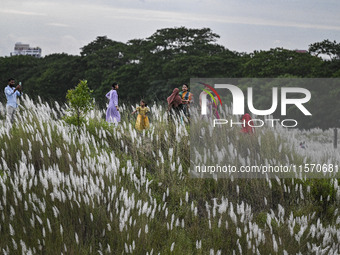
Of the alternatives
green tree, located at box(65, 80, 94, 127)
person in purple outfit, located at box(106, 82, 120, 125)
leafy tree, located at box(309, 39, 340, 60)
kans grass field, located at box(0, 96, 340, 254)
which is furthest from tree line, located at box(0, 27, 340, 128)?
kans grass field, located at box(0, 96, 340, 254)

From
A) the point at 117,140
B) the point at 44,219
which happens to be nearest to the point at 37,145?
the point at 117,140

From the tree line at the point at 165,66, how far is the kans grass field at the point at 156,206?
18.4 metres

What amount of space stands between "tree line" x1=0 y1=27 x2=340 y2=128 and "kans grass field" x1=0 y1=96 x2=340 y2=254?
60.4 ft

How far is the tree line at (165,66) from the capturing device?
32062 millimetres

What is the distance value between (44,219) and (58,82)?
40304mm

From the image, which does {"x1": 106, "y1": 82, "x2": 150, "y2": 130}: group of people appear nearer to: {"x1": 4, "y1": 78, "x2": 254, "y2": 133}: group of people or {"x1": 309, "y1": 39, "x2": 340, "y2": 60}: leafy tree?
{"x1": 4, "y1": 78, "x2": 254, "y2": 133}: group of people

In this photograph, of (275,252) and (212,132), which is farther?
(212,132)

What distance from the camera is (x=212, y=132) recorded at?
29.2ft

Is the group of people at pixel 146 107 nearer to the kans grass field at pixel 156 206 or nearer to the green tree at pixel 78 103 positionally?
the green tree at pixel 78 103

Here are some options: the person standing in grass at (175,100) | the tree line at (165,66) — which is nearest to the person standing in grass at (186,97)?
the person standing in grass at (175,100)

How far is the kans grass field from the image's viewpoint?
18.2 ft

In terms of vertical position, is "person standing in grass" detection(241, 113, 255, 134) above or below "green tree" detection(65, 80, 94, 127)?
below

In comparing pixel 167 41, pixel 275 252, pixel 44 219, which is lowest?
pixel 275 252

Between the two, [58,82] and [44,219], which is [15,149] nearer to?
[44,219]
